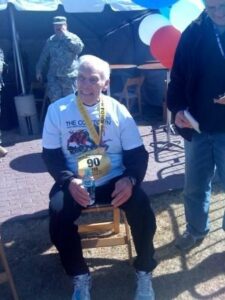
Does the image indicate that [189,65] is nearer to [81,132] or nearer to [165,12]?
[81,132]

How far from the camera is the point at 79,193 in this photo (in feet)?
7.75

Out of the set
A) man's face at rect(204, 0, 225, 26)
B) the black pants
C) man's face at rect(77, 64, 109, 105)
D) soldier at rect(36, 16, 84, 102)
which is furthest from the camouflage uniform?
man's face at rect(204, 0, 225, 26)

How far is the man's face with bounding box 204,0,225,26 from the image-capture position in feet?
7.13

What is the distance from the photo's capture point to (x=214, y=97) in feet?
7.71

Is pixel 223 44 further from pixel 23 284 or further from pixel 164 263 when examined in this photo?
pixel 23 284

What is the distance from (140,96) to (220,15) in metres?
5.91

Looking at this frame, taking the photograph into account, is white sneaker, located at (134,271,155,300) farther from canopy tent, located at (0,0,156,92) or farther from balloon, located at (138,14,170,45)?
canopy tent, located at (0,0,156,92)

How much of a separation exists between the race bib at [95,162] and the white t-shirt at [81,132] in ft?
0.12

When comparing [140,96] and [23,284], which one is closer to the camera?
[23,284]

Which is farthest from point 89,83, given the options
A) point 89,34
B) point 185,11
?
point 89,34

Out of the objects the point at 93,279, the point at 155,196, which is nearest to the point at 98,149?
the point at 93,279

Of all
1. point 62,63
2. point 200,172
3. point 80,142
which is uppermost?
point 80,142

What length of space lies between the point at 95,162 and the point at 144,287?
815 mm

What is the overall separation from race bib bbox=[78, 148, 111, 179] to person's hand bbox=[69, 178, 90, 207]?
0.10 m
